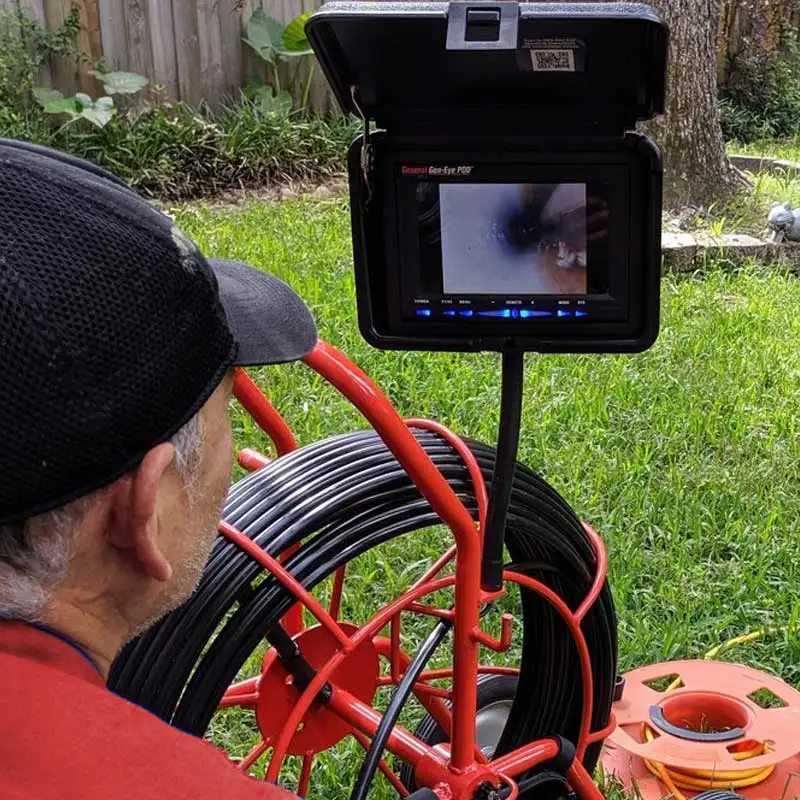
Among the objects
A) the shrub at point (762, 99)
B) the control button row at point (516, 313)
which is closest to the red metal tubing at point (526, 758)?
the control button row at point (516, 313)

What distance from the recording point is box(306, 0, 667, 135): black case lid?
4.21 feet

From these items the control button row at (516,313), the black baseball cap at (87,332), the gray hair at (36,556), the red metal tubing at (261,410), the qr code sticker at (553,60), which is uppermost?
the qr code sticker at (553,60)

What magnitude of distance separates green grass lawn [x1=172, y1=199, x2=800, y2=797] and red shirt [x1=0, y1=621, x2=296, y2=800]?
1.44 m

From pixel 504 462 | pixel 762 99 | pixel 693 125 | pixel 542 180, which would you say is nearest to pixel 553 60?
pixel 542 180

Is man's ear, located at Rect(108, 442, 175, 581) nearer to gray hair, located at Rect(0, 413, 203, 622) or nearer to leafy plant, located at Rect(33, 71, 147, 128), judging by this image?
gray hair, located at Rect(0, 413, 203, 622)

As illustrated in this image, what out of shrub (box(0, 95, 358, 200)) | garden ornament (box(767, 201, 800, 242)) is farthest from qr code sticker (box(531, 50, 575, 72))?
shrub (box(0, 95, 358, 200))

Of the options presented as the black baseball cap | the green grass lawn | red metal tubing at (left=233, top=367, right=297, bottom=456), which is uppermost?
the black baseball cap

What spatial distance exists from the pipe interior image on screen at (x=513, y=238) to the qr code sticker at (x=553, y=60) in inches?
6.8

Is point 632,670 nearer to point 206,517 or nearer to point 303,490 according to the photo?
point 303,490

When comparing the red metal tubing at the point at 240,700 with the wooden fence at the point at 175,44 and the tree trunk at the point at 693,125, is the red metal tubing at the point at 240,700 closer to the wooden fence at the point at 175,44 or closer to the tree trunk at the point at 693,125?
the tree trunk at the point at 693,125

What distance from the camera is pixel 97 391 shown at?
0.90 meters

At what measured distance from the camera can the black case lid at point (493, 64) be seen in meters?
1.28

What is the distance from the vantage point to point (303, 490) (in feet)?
5.50

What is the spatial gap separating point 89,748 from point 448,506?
780mm
